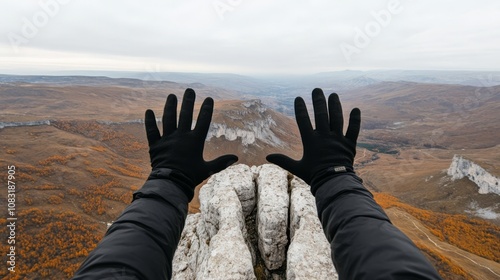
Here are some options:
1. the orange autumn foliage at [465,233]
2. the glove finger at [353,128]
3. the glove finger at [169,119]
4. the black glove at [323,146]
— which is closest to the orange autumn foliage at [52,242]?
the glove finger at [169,119]

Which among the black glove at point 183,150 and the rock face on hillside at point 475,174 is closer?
the black glove at point 183,150

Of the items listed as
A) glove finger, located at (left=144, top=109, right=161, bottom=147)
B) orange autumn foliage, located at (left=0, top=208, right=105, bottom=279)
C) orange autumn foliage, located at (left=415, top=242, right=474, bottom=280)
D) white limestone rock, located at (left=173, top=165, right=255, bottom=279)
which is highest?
glove finger, located at (left=144, top=109, right=161, bottom=147)

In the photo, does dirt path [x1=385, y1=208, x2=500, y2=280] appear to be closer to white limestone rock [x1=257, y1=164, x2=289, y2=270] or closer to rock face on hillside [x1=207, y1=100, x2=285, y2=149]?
white limestone rock [x1=257, y1=164, x2=289, y2=270]

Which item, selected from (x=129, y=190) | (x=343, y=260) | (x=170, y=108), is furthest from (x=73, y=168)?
(x=343, y=260)

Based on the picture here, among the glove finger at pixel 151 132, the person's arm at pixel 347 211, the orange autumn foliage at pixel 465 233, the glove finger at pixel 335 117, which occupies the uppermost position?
the glove finger at pixel 335 117

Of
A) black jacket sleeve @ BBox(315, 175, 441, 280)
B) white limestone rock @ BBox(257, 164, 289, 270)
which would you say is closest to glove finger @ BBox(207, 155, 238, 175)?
black jacket sleeve @ BBox(315, 175, 441, 280)

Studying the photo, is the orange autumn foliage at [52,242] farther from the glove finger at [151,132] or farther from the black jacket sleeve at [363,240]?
the black jacket sleeve at [363,240]
